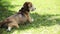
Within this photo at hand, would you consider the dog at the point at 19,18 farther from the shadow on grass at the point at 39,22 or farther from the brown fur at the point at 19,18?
the shadow on grass at the point at 39,22

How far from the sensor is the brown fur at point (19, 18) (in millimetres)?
6074

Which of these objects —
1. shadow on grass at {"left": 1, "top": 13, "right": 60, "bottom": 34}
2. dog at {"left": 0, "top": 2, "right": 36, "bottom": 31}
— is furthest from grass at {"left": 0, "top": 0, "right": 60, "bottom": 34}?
dog at {"left": 0, "top": 2, "right": 36, "bottom": 31}

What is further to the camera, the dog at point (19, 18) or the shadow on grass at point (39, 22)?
the shadow on grass at point (39, 22)

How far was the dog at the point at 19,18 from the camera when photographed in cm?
607

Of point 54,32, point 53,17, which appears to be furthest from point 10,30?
point 53,17

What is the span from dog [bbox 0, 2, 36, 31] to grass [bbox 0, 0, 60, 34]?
160mm

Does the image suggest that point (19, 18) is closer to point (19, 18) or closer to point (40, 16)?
point (19, 18)

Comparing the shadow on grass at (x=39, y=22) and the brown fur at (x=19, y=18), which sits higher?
the brown fur at (x=19, y=18)

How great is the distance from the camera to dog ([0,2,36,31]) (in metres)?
6.07

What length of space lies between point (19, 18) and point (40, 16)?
4.04 ft

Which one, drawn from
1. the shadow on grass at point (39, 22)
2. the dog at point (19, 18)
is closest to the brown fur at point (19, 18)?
the dog at point (19, 18)

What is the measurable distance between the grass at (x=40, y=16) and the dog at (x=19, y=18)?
0.16 m

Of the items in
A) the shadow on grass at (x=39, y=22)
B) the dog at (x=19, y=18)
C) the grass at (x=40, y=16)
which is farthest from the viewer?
the shadow on grass at (x=39, y=22)

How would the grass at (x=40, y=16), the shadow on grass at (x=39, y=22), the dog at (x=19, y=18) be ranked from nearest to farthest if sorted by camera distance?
1. the dog at (x=19, y=18)
2. the grass at (x=40, y=16)
3. the shadow on grass at (x=39, y=22)
